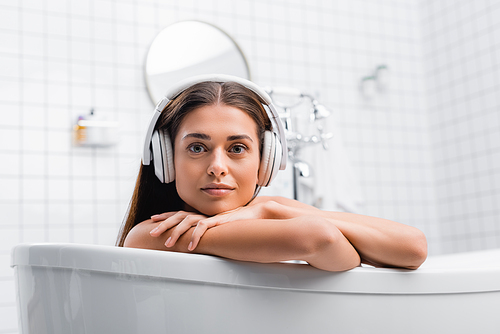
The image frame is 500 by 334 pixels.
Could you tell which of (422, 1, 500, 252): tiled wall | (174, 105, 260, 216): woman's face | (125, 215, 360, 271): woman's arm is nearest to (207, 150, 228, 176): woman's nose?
(174, 105, 260, 216): woman's face

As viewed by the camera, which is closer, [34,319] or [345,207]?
[34,319]

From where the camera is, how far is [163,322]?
676 millimetres

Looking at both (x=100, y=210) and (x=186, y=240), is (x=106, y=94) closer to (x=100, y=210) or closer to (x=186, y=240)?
(x=100, y=210)

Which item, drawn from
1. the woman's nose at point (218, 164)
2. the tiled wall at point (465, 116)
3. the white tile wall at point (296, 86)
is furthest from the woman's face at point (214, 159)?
the tiled wall at point (465, 116)

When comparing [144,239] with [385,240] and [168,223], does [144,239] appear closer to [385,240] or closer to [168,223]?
[168,223]

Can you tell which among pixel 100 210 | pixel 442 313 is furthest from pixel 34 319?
pixel 100 210

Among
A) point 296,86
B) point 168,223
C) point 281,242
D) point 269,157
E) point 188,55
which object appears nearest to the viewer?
point 281,242

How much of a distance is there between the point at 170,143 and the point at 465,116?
2293mm

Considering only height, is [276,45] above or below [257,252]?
above

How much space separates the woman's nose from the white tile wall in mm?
1373

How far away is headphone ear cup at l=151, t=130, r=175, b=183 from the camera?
0.84m

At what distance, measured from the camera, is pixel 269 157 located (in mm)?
883

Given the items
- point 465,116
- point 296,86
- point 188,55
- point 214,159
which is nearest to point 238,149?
point 214,159

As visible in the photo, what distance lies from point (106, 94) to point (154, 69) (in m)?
0.24
